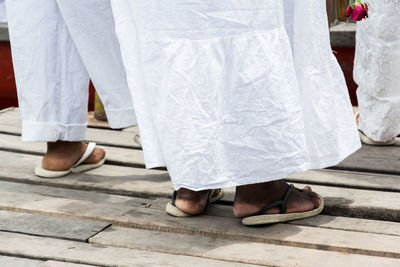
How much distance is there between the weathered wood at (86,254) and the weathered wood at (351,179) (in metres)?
0.69

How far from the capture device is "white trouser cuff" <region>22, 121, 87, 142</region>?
2.17 meters

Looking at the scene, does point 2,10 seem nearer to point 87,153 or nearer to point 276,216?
point 87,153

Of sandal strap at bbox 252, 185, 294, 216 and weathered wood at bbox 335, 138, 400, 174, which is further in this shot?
weathered wood at bbox 335, 138, 400, 174

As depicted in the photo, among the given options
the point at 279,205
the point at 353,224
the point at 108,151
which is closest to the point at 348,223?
the point at 353,224

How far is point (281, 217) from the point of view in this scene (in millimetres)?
1811

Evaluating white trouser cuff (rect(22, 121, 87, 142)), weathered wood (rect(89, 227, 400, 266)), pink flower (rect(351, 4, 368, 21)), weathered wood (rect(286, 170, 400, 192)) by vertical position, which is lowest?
weathered wood (rect(286, 170, 400, 192))

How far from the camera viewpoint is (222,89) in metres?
1.64

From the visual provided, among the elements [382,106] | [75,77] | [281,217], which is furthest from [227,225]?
[382,106]

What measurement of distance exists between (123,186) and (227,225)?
474 millimetres

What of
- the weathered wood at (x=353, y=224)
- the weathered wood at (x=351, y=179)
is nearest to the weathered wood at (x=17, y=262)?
the weathered wood at (x=353, y=224)

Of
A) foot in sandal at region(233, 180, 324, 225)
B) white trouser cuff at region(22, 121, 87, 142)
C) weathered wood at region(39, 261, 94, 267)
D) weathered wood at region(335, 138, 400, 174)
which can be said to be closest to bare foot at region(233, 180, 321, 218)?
foot in sandal at region(233, 180, 324, 225)

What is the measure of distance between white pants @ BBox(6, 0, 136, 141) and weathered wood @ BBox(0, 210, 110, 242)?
34cm

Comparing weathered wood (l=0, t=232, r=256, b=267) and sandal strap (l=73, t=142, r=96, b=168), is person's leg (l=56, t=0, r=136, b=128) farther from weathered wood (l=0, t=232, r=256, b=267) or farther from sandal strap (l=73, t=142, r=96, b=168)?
weathered wood (l=0, t=232, r=256, b=267)

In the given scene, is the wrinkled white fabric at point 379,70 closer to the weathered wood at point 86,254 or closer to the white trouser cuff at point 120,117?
the white trouser cuff at point 120,117
